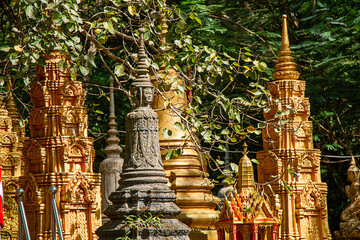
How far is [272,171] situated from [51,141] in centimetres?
368

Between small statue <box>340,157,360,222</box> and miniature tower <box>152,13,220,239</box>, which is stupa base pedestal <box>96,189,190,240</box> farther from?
small statue <box>340,157,360,222</box>

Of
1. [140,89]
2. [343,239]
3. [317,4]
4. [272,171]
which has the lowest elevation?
[343,239]

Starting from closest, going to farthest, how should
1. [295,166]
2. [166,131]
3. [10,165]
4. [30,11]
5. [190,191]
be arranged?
1. [30,11]
2. [166,131]
3. [190,191]
4. [295,166]
5. [10,165]

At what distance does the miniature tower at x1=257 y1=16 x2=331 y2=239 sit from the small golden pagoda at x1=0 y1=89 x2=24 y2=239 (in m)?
4.64

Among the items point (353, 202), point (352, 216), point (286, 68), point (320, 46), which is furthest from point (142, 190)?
point (320, 46)

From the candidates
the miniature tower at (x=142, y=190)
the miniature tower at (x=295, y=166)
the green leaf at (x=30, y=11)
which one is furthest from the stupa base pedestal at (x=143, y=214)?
the miniature tower at (x=295, y=166)

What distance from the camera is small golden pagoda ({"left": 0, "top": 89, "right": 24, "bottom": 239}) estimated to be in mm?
13602

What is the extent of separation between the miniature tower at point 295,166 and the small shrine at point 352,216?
0.98 ft

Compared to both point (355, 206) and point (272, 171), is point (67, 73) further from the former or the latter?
point (355, 206)

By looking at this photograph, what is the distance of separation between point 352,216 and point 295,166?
55.8 inches

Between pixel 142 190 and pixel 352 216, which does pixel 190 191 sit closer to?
pixel 352 216

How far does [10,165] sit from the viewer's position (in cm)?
1434

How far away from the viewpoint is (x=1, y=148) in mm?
14430

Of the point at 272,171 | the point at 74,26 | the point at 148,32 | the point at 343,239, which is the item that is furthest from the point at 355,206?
the point at 74,26
